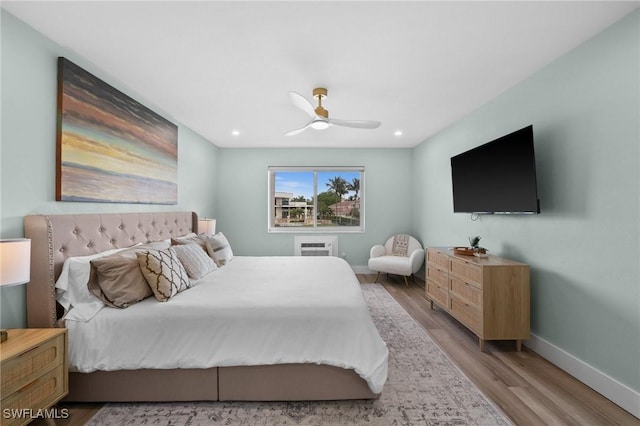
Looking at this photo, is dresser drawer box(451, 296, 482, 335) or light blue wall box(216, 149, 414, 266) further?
light blue wall box(216, 149, 414, 266)

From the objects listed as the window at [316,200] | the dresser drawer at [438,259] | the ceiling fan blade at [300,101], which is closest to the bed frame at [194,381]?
the dresser drawer at [438,259]

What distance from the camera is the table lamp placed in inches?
55.1

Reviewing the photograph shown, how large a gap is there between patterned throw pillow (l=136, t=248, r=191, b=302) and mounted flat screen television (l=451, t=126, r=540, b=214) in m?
2.94

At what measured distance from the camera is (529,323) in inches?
97.3

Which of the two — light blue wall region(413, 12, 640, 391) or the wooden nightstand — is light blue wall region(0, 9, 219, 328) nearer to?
the wooden nightstand

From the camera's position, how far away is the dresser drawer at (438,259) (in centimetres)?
318

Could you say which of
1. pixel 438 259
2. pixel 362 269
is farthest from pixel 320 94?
→ pixel 362 269

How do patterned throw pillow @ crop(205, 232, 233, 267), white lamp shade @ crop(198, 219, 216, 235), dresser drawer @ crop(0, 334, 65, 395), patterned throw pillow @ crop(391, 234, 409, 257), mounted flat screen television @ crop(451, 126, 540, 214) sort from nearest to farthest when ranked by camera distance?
dresser drawer @ crop(0, 334, 65, 395) < mounted flat screen television @ crop(451, 126, 540, 214) < patterned throw pillow @ crop(205, 232, 233, 267) < white lamp shade @ crop(198, 219, 216, 235) < patterned throw pillow @ crop(391, 234, 409, 257)

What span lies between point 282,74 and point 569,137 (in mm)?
2401

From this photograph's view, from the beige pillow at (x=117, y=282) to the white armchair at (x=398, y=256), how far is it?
11.7 ft

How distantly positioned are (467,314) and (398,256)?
2.30 meters

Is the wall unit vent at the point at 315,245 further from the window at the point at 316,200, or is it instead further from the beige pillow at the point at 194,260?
the beige pillow at the point at 194,260

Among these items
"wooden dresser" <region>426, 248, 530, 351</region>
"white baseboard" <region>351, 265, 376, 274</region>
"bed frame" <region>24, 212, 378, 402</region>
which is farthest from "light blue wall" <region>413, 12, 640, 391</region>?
"white baseboard" <region>351, 265, 376, 274</region>

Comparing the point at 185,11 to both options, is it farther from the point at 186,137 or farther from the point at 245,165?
the point at 245,165
